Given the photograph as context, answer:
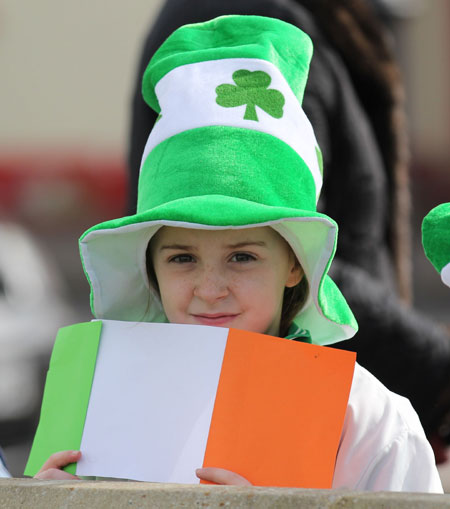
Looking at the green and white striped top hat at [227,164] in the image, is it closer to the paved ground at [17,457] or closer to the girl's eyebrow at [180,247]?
the girl's eyebrow at [180,247]

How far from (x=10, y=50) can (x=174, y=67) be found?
11.5 m

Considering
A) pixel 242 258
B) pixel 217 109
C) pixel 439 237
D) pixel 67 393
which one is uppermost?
pixel 217 109

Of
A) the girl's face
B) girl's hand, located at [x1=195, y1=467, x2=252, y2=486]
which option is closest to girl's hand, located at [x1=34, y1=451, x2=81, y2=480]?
girl's hand, located at [x1=195, y1=467, x2=252, y2=486]

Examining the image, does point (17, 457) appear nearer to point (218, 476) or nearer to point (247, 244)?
point (247, 244)

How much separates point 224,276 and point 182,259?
0.11 m

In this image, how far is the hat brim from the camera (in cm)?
206

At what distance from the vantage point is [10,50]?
13383 millimetres

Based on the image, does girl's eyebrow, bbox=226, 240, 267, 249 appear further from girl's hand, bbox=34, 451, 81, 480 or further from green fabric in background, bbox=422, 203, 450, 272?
girl's hand, bbox=34, 451, 81, 480

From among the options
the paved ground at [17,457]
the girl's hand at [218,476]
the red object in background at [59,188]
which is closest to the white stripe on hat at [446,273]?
the girl's hand at [218,476]

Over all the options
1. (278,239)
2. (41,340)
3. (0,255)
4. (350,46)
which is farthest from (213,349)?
(0,255)

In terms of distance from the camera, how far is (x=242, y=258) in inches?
87.5

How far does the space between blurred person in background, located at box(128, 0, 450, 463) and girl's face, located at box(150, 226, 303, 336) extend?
44 centimetres

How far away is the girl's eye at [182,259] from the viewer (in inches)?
88.4

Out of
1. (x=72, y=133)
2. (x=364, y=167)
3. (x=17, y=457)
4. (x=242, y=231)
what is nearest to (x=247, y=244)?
(x=242, y=231)
